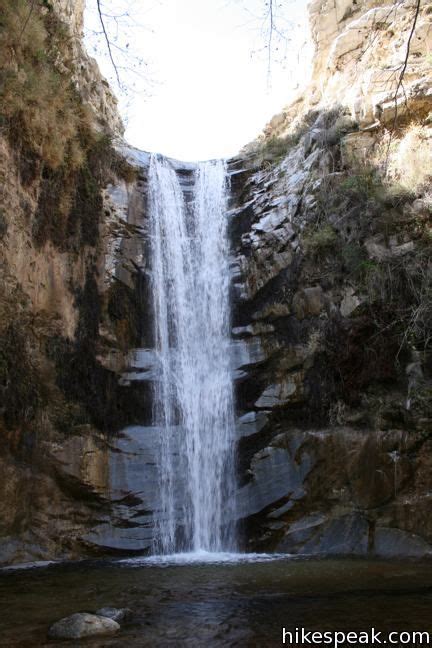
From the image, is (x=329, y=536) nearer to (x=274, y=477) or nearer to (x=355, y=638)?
(x=274, y=477)

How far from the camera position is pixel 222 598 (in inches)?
225

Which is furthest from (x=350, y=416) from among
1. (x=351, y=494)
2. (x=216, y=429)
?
(x=216, y=429)

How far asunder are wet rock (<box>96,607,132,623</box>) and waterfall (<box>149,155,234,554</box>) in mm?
4535

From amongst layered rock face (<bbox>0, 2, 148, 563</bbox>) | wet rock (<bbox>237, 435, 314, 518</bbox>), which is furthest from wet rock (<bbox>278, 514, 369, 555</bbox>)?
layered rock face (<bbox>0, 2, 148, 563</bbox>)

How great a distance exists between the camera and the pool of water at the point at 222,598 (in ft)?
14.8

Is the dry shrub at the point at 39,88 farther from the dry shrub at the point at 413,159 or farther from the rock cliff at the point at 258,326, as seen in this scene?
the dry shrub at the point at 413,159

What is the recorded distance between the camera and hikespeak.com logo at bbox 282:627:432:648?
4086mm

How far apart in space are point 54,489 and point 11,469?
804 mm

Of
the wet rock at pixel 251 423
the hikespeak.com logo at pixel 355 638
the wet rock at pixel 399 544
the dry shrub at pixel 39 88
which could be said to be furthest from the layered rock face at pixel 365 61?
the hikespeak.com logo at pixel 355 638

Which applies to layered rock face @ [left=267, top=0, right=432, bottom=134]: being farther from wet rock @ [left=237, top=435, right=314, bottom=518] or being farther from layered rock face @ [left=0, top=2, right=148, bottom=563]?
wet rock @ [left=237, top=435, right=314, bottom=518]

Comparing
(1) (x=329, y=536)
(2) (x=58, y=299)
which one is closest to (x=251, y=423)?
(1) (x=329, y=536)

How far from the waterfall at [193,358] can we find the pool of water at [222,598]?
179 centimetres

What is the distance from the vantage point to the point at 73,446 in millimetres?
9578

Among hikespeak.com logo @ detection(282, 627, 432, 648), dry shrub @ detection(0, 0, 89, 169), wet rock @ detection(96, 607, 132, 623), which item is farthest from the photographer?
dry shrub @ detection(0, 0, 89, 169)
